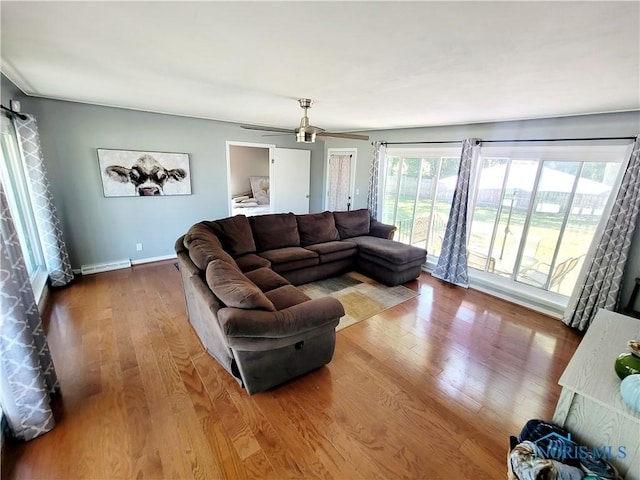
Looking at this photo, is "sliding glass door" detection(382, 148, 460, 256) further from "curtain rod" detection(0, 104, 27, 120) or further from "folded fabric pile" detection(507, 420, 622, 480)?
"curtain rod" detection(0, 104, 27, 120)

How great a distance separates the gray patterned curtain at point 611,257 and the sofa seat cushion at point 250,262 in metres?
3.55

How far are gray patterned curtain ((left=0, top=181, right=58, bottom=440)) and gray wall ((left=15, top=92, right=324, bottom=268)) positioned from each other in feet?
8.27

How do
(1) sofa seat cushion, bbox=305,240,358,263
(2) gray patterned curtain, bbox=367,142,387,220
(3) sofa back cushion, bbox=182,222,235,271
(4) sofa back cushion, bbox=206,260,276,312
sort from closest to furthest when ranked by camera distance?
1. (4) sofa back cushion, bbox=206,260,276,312
2. (3) sofa back cushion, bbox=182,222,235,271
3. (1) sofa seat cushion, bbox=305,240,358,263
4. (2) gray patterned curtain, bbox=367,142,387,220

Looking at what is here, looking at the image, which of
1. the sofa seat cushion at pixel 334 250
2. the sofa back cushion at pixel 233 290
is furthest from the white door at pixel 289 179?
the sofa back cushion at pixel 233 290

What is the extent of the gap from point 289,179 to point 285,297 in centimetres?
393

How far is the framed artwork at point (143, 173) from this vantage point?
3.82 m

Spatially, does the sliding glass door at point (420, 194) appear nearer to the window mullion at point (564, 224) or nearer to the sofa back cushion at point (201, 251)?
the window mullion at point (564, 224)

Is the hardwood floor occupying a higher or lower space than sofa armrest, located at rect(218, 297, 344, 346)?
lower

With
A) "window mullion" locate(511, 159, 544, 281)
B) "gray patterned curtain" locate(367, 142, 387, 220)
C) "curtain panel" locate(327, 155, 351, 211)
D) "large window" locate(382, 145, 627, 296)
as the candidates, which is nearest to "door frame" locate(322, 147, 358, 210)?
"curtain panel" locate(327, 155, 351, 211)

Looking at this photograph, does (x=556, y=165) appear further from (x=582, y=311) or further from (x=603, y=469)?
(x=603, y=469)

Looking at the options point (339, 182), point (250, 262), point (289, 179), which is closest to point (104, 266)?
point (250, 262)

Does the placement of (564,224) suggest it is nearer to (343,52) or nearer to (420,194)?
(420,194)

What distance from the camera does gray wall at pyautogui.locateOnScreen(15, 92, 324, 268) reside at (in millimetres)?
3510

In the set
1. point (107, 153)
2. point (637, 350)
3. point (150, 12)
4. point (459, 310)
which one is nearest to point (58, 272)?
point (107, 153)
